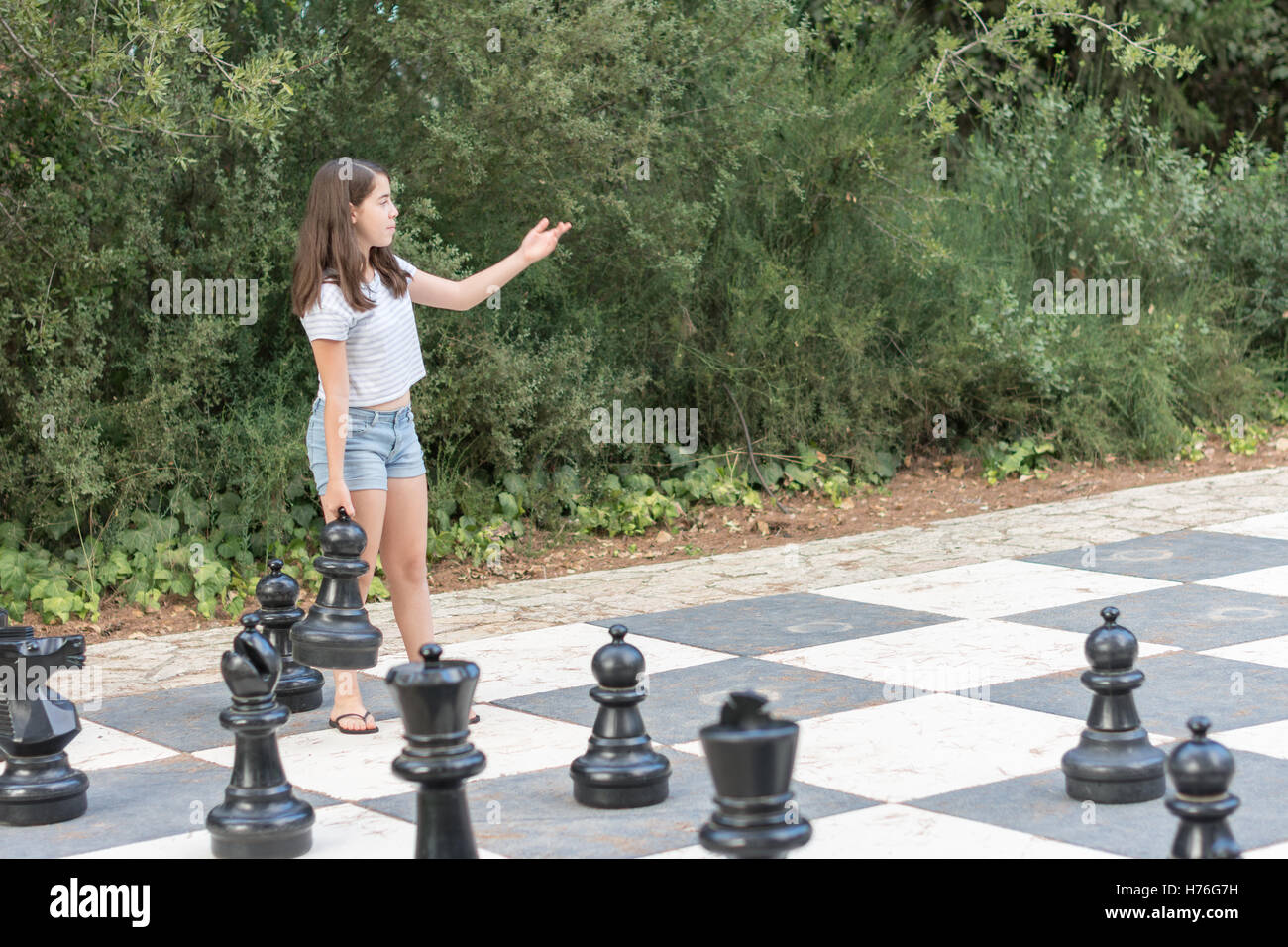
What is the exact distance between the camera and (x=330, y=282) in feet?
14.2

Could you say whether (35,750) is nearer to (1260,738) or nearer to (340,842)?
(340,842)

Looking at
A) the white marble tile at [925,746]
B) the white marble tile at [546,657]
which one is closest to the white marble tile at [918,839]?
the white marble tile at [925,746]

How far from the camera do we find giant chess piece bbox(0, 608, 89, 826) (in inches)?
139

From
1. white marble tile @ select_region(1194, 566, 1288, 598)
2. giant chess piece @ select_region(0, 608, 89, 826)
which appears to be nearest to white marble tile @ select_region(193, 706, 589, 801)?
giant chess piece @ select_region(0, 608, 89, 826)

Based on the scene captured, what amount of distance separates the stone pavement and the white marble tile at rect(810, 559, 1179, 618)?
184 mm

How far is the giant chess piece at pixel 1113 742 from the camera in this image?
338cm

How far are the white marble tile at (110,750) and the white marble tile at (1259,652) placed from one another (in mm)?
3245

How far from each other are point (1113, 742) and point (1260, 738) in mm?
640

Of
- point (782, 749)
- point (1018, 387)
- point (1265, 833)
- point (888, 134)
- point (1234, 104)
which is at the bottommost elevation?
point (1265, 833)

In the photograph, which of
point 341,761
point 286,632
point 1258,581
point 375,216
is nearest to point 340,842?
point 341,761

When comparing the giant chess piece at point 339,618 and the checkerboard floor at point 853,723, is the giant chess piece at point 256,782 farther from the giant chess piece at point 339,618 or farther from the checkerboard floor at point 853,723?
the giant chess piece at point 339,618

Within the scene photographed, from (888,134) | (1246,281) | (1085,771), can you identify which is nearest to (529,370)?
(888,134)
